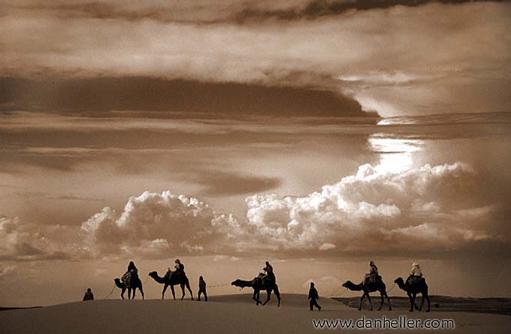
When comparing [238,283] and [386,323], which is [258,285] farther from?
[386,323]

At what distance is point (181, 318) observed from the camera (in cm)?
1470

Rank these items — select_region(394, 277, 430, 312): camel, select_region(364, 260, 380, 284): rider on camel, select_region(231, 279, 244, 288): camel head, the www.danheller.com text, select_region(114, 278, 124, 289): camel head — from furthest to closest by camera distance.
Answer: select_region(114, 278, 124, 289): camel head
select_region(231, 279, 244, 288): camel head
select_region(364, 260, 380, 284): rider on camel
select_region(394, 277, 430, 312): camel
the www.danheller.com text

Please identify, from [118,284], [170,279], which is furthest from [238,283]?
[118,284]

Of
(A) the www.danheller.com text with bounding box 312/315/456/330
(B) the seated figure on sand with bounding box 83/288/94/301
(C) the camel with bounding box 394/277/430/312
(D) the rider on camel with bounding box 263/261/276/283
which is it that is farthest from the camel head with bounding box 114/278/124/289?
(C) the camel with bounding box 394/277/430/312

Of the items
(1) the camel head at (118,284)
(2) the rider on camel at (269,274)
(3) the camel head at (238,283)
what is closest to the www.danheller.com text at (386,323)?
(2) the rider on camel at (269,274)

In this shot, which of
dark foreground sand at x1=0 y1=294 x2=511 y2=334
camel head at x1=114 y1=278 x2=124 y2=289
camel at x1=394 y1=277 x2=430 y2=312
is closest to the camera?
dark foreground sand at x1=0 y1=294 x2=511 y2=334

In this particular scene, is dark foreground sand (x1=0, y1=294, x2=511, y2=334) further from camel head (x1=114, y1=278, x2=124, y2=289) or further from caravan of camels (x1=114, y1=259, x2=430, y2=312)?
camel head (x1=114, y1=278, x2=124, y2=289)

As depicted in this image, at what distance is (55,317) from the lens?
1460cm

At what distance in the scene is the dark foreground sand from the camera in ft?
47.2

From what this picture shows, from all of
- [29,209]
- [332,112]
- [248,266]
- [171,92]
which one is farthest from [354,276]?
[29,209]

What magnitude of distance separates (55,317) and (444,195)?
264 inches

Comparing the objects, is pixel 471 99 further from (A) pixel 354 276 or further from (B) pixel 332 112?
(A) pixel 354 276

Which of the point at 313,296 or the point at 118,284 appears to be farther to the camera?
the point at 118,284

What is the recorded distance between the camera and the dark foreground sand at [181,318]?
47.2ft
